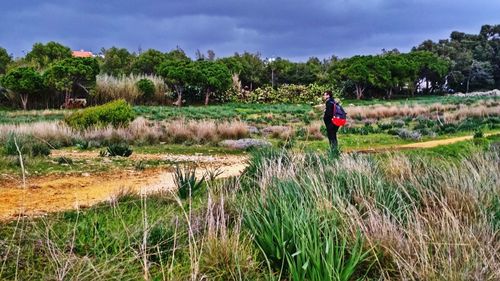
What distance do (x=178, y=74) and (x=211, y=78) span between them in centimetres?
303

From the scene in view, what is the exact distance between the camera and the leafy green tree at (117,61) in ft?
200

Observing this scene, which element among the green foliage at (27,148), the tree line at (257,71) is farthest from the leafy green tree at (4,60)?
the green foliage at (27,148)

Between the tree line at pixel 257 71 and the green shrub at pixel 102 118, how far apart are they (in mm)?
17827

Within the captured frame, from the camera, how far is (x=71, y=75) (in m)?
37.7

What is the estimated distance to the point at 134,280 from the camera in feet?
13.7

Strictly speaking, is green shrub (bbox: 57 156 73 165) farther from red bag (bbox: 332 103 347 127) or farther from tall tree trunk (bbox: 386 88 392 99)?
tall tree trunk (bbox: 386 88 392 99)

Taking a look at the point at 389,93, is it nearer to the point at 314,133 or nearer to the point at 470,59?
the point at 470,59

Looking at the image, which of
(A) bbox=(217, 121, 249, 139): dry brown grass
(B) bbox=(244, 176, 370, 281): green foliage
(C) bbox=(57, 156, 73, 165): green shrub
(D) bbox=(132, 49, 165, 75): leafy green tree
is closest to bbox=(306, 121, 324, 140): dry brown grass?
(A) bbox=(217, 121, 249, 139): dry brown grass

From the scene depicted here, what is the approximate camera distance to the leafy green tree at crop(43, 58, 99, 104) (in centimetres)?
3691

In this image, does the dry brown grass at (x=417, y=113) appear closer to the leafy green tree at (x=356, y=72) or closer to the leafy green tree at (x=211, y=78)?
the leafy green tree at (x=211, y=78)

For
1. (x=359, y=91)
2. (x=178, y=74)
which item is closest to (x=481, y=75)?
(x=359, y=91)

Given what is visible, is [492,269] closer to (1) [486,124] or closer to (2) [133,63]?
(1) [486,124]

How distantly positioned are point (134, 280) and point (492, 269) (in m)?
2.71

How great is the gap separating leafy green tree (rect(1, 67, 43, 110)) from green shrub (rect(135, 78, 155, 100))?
7.71 meters
